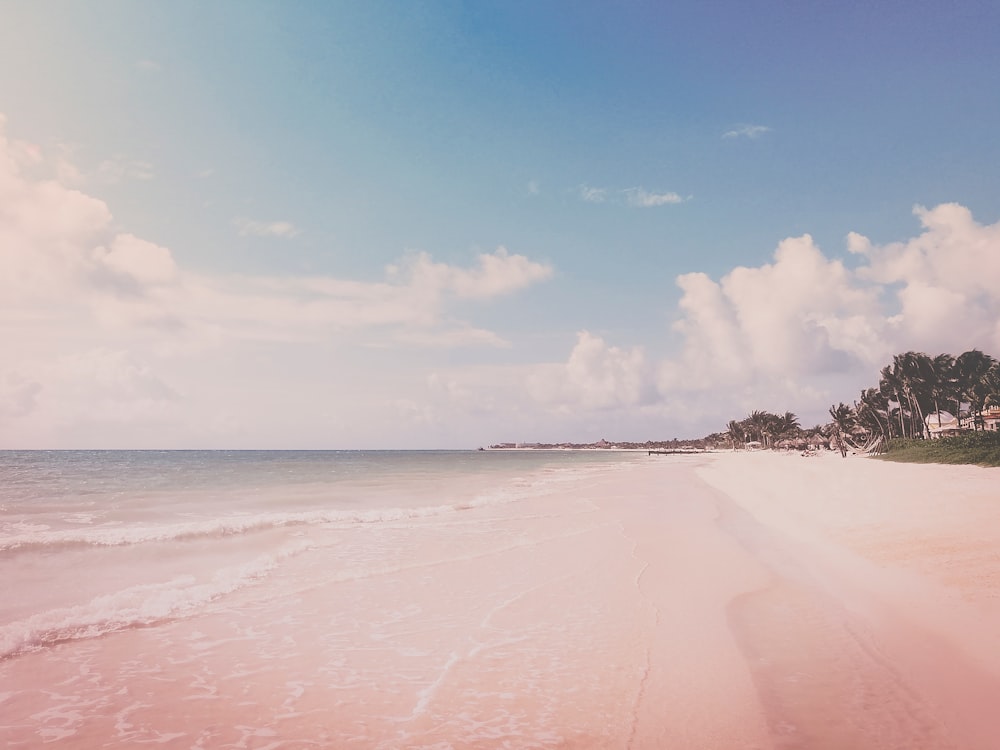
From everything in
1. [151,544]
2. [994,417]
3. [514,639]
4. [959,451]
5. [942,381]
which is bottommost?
[514,639]

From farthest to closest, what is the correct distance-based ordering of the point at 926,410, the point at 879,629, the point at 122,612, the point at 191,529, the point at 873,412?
the point at 873,412 → the point at 926,410 → the point at 191,529 → the point at 122,612 → the point at 879,629

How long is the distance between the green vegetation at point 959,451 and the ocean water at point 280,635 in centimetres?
3945

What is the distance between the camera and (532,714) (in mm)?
6516

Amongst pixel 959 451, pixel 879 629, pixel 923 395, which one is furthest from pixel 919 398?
pixel 879 629

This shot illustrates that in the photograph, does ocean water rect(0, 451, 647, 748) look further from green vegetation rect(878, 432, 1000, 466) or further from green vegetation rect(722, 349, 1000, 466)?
green vegetation rect(722, 349, 1000, 466)

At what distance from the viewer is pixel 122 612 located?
1045cm

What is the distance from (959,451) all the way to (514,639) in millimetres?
53442

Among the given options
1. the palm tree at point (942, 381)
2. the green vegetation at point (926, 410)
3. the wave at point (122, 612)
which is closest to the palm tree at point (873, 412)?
the green vegetation at point (926, 410)

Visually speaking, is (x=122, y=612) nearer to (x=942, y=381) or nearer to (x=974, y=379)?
(x=942, y=381)

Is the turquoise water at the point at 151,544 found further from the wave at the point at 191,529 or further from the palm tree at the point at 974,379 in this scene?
the palm tree at the point at 974,379

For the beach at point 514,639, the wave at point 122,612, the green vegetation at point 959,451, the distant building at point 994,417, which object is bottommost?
the beach at point 514,639

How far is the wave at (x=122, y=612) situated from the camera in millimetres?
9078

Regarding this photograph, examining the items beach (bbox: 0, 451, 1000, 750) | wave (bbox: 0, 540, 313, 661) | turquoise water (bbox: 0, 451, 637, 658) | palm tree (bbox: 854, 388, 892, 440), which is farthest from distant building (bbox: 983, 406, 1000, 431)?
wave (bbox: 0, 540, 313, 661)

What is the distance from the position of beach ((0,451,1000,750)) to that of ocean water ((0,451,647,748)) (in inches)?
1.9
